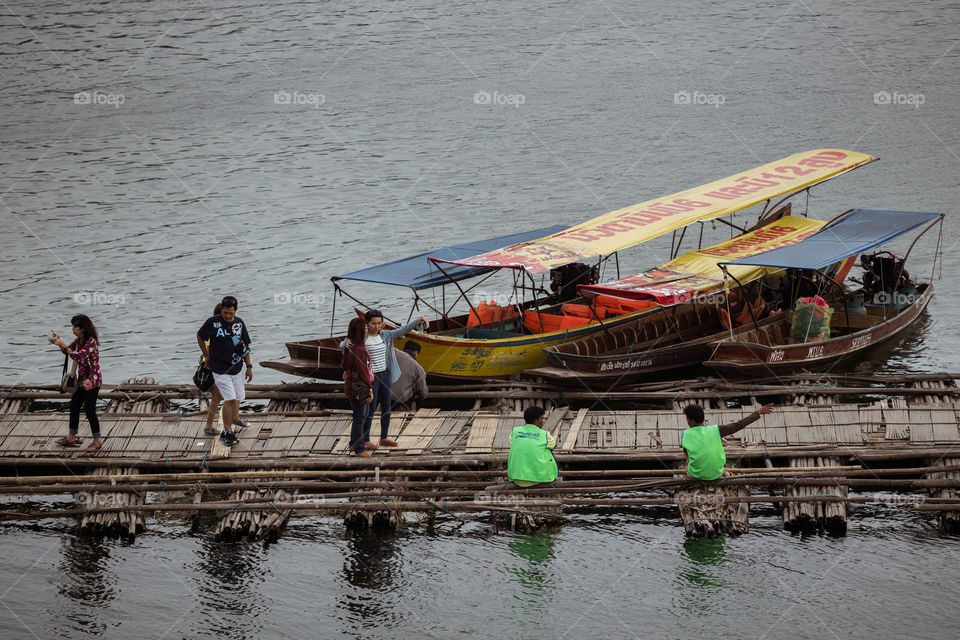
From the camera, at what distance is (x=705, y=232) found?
34.1 m

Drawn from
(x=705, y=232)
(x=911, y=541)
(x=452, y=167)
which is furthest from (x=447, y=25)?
(x=911, y=541)

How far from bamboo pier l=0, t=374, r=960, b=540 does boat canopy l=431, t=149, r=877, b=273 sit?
2.67 metres

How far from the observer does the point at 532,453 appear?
1327 cm

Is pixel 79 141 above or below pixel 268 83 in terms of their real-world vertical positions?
below

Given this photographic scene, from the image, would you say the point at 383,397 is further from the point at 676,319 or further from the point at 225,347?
the point at 676,319

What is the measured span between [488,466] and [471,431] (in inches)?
39.4

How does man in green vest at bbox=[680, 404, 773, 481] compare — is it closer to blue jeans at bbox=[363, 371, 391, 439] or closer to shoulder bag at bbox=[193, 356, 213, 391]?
blue jeans at bbox=[363, 371, 391, 439]

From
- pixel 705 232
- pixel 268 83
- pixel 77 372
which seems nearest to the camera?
pixel 77 372

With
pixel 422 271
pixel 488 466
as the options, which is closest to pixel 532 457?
pixel 488 466

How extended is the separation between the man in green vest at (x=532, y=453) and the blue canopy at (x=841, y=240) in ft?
20.9

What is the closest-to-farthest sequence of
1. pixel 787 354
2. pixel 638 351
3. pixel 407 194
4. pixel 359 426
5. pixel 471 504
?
pixel 471 504, pixel 359 426, pixel 787 354, pixel 638 351, pixel 407 194

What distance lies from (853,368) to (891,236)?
2.90 meters

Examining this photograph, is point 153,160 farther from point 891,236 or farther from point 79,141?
point 891,236

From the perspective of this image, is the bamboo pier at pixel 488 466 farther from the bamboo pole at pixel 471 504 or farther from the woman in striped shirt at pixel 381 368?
the woman in striped shirt at pixel 381 368
